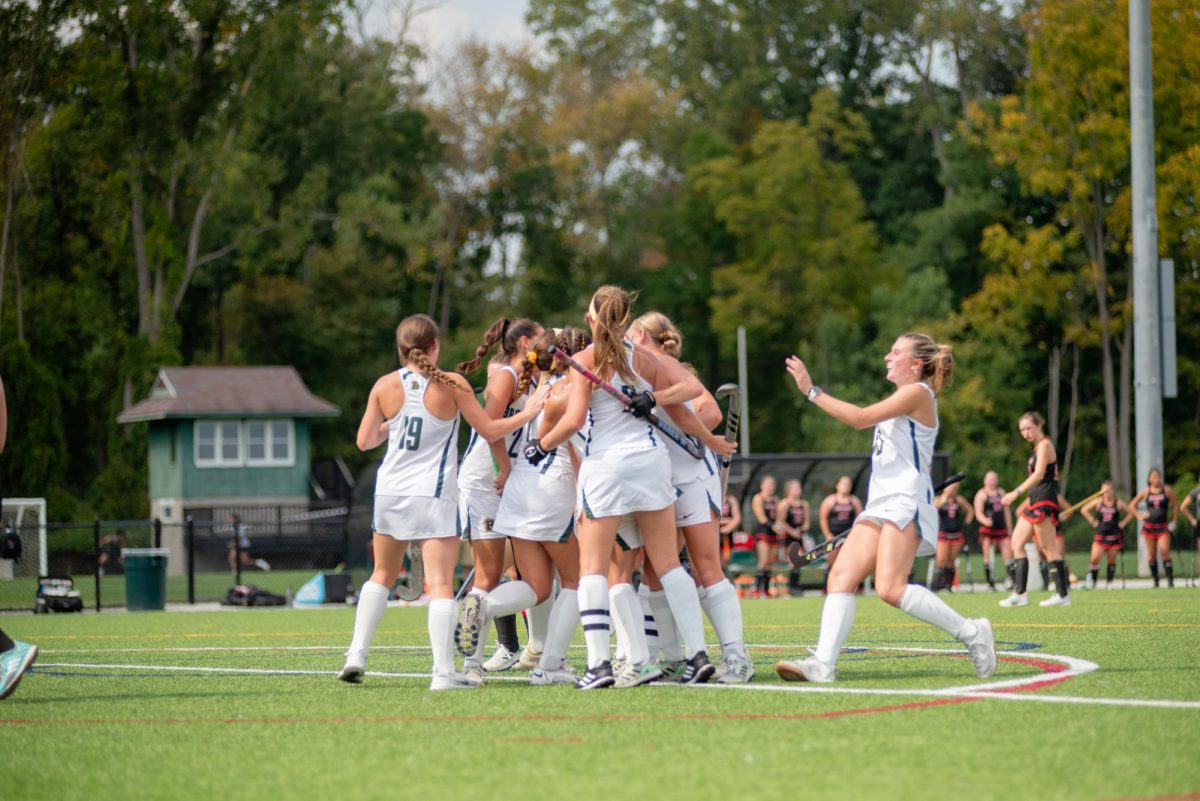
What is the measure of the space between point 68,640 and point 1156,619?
33.5ft

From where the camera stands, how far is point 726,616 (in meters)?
9.54

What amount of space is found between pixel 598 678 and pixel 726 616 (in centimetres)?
84

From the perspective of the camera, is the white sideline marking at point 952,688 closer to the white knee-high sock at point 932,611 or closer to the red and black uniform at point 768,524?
the white knee-high sock at point 932,611

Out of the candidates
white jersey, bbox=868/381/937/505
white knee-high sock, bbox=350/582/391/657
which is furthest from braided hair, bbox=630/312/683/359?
white knee-high sock, bbox=350/582/391/657

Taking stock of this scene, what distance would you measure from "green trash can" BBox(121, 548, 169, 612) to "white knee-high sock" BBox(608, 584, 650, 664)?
17.9m

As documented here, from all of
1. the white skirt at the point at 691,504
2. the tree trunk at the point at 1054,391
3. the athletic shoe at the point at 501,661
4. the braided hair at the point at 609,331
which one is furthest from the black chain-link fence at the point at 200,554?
the tree trunk at the point at 1054,391

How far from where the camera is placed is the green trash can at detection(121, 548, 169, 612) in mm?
25906

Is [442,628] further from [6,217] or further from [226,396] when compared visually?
[226,396]

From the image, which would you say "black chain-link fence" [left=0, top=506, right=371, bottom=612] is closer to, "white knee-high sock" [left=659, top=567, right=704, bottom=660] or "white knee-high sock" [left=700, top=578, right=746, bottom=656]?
"white knee-high sock" [left=700, top=578, right=746, bottom=656]

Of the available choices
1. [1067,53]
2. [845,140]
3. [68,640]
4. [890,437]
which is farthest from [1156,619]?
[845,140]

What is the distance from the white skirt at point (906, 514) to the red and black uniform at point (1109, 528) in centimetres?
1841

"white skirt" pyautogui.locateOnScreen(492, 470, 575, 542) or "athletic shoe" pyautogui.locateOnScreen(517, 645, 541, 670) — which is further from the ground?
"white skirt" pyautogui.locateOnScreen(492, 470, 575, 542)

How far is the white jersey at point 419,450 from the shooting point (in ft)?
31.3

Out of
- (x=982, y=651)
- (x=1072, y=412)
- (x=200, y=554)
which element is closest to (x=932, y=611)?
(x=982, y=651)
